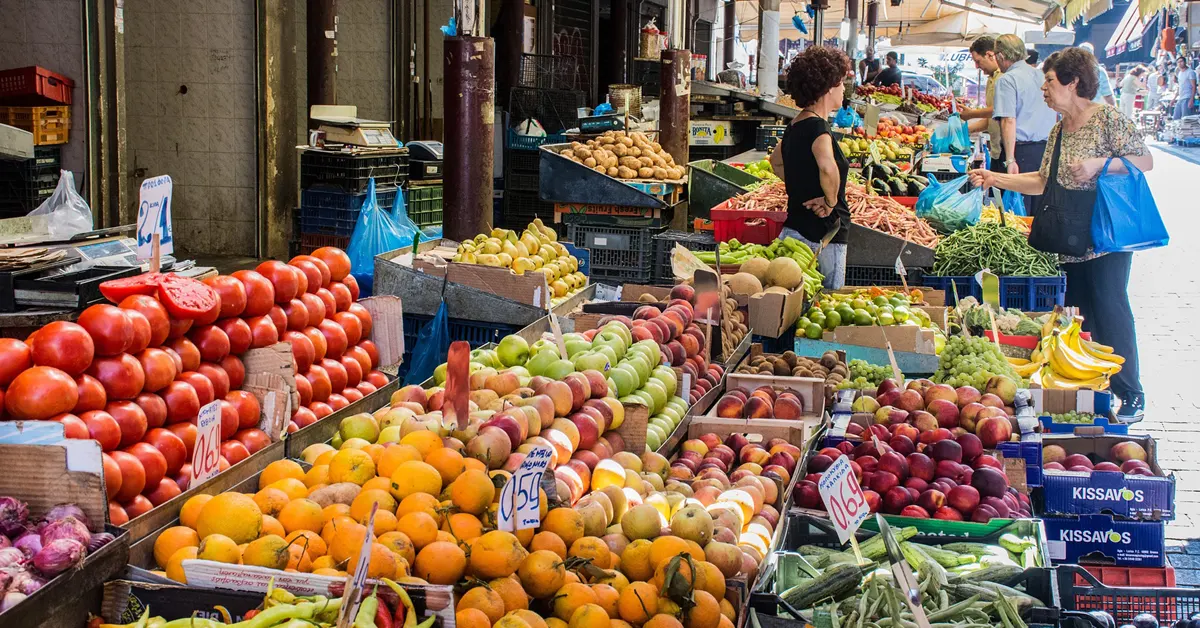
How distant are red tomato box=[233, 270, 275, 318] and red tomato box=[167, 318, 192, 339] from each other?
35 centimetres

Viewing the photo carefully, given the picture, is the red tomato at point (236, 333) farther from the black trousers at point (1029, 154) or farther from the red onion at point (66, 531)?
the black trousers at point (1029, 154)

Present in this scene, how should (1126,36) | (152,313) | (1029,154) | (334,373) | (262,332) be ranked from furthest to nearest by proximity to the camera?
(1126,36) → (1029,154) → (334,373) → (262,332) → (152,313)

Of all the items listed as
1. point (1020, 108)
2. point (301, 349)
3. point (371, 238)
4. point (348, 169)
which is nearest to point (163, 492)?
point (301, 349)

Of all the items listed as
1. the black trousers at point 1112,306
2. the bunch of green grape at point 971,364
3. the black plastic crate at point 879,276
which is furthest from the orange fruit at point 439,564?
the black plastic crate at point 879,276

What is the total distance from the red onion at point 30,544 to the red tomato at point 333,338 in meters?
2.01

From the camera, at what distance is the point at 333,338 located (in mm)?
4402

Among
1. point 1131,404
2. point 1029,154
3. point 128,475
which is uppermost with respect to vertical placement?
point 1029,154

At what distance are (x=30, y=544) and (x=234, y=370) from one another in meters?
1.36

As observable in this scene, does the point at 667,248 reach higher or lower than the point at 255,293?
lower

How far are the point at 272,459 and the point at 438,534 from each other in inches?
41.4

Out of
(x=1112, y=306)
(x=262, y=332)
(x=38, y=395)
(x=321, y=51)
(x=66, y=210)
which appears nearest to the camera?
(x=38, y=395)

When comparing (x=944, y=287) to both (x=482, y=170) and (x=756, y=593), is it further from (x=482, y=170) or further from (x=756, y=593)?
(x=756, y=593)

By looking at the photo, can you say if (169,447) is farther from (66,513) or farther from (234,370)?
(66,513)

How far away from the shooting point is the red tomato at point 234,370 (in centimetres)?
367
